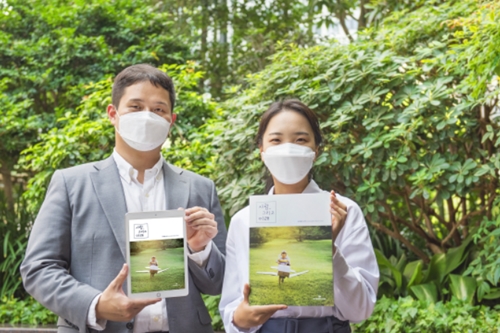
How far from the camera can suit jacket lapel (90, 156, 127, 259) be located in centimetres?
296

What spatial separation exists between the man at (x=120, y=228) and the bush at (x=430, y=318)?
2.76 m

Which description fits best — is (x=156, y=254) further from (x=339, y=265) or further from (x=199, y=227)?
(x=339, y=265)

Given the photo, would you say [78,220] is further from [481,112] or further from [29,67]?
[29,67]

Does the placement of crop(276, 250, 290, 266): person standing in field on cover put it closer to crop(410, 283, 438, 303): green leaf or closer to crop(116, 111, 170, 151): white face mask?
crop(116, 111, 170, 151): white face mask

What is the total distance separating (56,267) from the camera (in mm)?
2865

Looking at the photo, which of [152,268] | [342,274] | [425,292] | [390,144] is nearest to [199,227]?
[152,268]

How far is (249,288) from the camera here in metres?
2.64

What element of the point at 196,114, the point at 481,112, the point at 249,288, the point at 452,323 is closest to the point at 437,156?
the point at 481,112

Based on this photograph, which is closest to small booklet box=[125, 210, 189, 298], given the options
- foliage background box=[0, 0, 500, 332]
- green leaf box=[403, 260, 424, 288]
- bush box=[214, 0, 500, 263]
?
foliage background box=[0, 0, 500, 332]

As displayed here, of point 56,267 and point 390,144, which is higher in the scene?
point 390,144

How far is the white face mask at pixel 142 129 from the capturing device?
120 inches

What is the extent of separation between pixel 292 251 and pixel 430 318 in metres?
3.14

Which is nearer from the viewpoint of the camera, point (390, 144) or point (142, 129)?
point (142, 129)

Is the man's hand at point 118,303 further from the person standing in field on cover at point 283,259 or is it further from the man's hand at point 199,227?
the person standing in field on cover at point 283,259
